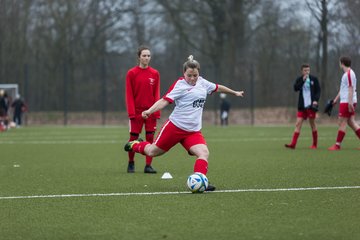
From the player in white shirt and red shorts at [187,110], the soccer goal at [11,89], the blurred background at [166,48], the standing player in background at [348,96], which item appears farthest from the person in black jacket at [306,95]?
the soccer goal at [11,89]

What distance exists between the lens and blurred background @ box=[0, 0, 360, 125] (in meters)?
38.4

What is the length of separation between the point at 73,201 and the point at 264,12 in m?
38.8

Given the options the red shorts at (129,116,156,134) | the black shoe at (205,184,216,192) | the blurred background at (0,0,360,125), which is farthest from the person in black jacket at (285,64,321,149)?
the blurred background at (0,0,360,125)

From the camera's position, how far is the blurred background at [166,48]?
38.4m

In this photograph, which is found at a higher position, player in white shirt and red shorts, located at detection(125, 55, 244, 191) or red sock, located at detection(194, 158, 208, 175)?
player in white shirt and red shorts, located at detection(125, 55, 244, 191)

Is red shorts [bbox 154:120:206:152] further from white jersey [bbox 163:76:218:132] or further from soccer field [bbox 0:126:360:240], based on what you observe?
soccer field [bbox 0:126:360:240]

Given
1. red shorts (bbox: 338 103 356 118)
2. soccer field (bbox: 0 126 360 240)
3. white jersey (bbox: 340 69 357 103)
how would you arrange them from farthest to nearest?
red shorts (bbox: 338 103 356 118) → white jersey (bbox: 340 69 357 103) → soccer field (bbox: 0 126 360 240)

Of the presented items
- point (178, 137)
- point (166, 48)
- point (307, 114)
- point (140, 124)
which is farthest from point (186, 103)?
point (166, 48)

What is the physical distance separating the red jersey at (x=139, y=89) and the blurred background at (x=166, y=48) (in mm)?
21953

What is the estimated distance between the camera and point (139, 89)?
11.6 meters

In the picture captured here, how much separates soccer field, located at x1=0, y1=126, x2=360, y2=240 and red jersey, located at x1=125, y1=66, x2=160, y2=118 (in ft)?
3.48

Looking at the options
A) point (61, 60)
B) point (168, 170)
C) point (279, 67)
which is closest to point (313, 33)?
point (279, 67)

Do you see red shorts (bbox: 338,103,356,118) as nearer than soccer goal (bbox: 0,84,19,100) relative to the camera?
Yes

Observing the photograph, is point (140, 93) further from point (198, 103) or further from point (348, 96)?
point (348, 96)
